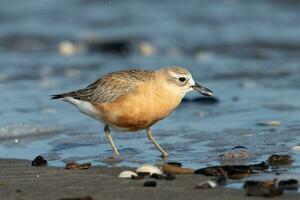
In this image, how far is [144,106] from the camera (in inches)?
320

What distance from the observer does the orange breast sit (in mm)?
8141

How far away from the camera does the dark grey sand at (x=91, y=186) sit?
19.5 feet

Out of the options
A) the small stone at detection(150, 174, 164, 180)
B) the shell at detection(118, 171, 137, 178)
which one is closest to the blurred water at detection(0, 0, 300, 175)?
the shell at detection(118, 171, 137, 178)

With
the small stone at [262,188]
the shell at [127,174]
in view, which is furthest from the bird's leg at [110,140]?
the small stone at [262,188]

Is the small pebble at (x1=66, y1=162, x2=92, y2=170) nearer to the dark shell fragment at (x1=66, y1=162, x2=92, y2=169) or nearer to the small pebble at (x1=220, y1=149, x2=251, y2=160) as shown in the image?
the dark shell fragment at (x1=66, y1=162, x2=92, y2=169)

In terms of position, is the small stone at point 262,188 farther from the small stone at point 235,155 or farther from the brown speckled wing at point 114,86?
the brown speckled wing at point 114,86

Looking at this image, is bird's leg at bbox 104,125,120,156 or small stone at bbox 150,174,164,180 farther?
bird's leg at bbox 104,125,120,156

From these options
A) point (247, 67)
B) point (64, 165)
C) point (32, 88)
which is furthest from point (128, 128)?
point (247, 67)

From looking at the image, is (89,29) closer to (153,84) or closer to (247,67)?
(247,67)

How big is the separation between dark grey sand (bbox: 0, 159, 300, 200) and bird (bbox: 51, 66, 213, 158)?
1.04m

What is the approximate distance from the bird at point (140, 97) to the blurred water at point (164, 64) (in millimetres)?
309

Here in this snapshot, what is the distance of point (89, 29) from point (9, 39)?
210 cm

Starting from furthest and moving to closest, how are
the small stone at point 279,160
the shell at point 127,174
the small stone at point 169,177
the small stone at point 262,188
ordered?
the small stone at point 279,160
the shell at point 127,174
the small stone at point 169,177
the small stone at point 262,188

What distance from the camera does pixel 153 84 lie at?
325 inches
